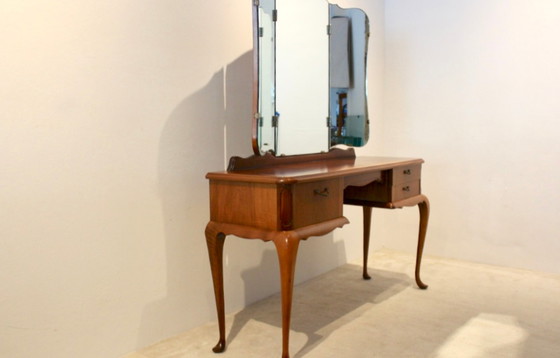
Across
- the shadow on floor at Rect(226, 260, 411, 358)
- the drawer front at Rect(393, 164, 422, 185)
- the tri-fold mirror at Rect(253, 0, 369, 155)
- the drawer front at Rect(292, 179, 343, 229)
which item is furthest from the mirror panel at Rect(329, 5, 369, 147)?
the shadow on floor at Rect(226, 260, 411, 358)

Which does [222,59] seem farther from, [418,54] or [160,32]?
[418,54]

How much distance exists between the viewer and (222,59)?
2.24 metres

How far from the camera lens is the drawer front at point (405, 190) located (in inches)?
95.8

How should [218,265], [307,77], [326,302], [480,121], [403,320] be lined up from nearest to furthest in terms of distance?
[218,265] → [403,320] → [307,77] → [326,302] → [480,121]

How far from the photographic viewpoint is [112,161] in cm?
183

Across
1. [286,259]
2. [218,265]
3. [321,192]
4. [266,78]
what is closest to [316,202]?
[321,192]

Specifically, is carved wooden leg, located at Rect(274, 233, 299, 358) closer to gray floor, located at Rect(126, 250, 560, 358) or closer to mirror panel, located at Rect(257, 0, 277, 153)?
gray floor, located at Rect(126, 250, 560, 358)

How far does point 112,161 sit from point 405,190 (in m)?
1.45

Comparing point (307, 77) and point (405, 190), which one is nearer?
point (307, 77)

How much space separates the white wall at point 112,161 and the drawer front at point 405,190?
786 mm

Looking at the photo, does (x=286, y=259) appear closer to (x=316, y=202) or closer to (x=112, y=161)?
(x=316, y=202)

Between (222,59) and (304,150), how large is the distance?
0.57m

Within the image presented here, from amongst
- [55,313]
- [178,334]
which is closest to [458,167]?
[178,334]

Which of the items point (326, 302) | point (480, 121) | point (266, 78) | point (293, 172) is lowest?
point (326, 302)
